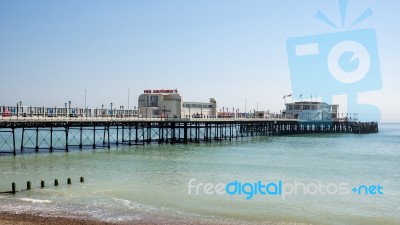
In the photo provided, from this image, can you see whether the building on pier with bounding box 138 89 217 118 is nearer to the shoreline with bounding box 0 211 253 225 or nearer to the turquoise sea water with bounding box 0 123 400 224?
the turquoise sea water with bounding box 0 123 400 224

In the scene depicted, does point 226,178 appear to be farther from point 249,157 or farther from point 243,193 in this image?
point 249,157

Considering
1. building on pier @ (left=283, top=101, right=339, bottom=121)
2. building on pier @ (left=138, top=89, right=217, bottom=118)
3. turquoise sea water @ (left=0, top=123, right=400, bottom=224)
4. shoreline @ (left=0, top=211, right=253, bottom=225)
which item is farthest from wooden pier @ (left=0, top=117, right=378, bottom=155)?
shoreline @ (left=0, top=211, right=253, bottom=225)

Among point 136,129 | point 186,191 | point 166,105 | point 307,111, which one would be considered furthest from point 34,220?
point 307,111

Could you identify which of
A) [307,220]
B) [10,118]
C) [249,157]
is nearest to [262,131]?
[249,157]

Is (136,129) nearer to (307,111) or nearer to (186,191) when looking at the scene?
(186,191)

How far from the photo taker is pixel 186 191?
23.9 meters

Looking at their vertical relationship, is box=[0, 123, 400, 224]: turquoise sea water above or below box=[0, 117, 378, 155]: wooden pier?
below

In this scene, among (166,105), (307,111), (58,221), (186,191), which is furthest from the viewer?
(307,111)

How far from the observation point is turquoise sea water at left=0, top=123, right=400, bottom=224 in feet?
62.3

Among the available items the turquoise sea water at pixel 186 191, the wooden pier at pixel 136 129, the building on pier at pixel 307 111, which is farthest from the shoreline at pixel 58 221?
the building on pier at pixel 307 111

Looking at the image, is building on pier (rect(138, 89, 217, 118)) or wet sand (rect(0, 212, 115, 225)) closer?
wet sand (rect(0, 212, 115, 225))

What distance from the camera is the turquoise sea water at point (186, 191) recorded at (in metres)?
19.0

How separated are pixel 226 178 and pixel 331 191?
6.58 m

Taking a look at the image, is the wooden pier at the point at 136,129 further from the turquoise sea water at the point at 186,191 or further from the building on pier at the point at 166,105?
the turquoise sea water at the point at 186,191
